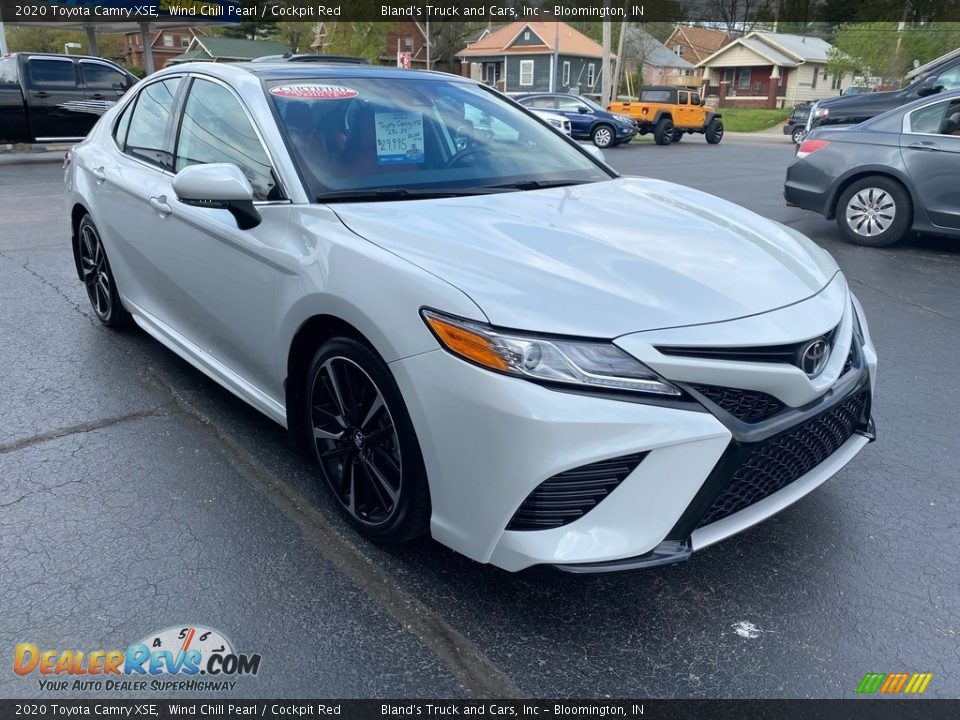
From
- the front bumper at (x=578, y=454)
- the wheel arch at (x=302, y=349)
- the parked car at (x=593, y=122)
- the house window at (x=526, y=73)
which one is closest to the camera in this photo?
the front bumper at (x=578, y=454)

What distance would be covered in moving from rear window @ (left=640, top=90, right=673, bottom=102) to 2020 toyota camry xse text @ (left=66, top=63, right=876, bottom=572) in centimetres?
2592

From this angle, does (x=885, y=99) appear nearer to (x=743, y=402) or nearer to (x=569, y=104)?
(x=743, y=402)

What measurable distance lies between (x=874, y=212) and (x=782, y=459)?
6.44 metres

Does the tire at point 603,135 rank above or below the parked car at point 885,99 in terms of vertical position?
below

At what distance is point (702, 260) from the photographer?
2641 mm

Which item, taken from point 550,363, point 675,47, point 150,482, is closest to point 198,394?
point 150,482

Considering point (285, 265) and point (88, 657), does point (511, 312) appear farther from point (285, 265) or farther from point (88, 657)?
point (88, 657)

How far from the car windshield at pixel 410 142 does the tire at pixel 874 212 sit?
16.7 feet

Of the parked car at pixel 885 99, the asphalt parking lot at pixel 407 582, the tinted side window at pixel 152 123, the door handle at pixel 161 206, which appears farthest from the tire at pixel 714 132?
the door handle at pixel 161 206

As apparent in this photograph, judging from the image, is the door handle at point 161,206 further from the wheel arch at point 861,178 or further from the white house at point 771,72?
the white house at point 771,72

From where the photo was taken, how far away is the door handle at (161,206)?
3660 mm

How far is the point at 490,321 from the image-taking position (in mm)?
2191

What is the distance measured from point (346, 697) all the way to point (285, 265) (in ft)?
4.86

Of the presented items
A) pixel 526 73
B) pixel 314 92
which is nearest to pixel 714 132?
pixel 314 92
